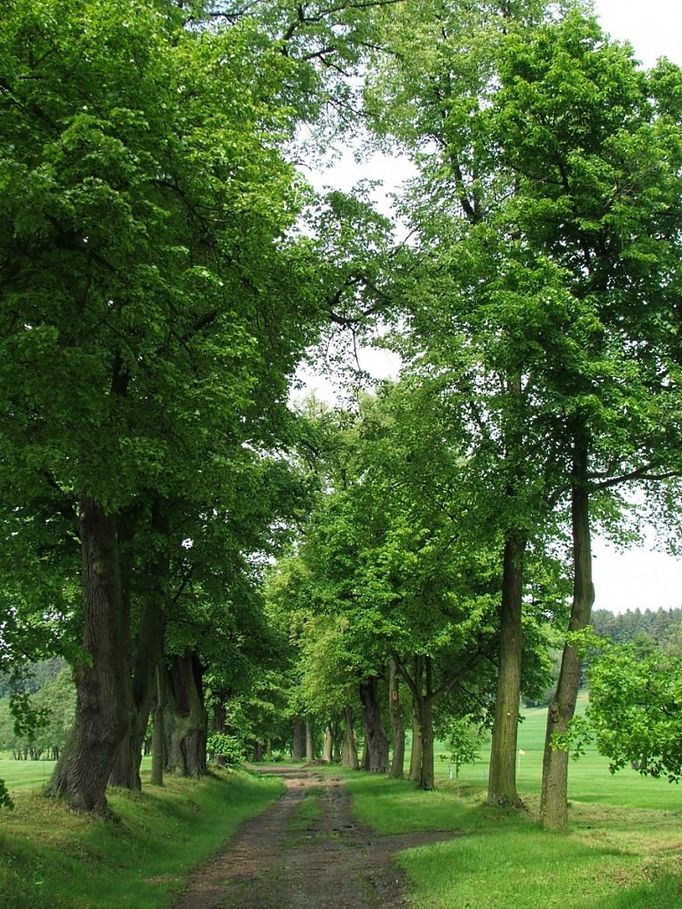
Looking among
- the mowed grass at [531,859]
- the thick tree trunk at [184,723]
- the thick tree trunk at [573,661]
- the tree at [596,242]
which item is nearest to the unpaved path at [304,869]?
the mowed grass at [531,859]

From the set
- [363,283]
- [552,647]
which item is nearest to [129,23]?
[363,283]

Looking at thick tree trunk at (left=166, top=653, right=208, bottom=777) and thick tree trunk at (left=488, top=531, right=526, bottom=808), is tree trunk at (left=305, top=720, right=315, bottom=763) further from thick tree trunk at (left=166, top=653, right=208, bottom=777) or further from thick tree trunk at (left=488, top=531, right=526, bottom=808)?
thick tree trunk at (left=488, top=531, right=526, bottom=808)

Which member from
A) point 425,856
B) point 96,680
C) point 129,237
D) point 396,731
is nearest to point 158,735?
point 396,731

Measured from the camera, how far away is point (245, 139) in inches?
431

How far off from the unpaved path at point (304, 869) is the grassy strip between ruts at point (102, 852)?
58 centimetres

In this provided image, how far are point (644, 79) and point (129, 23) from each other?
1188 cm

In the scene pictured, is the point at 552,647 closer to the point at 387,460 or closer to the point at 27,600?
the point at 387,460

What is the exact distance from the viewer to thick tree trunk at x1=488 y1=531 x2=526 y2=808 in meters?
19.9

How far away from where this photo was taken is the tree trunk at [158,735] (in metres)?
27.1

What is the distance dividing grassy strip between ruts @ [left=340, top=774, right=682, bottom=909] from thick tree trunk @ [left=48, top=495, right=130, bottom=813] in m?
5.95

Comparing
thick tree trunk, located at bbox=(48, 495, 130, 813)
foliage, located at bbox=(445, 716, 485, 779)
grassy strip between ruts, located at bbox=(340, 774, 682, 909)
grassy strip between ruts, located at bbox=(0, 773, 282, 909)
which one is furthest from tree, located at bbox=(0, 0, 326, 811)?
foliage, located at bbox=(445, 716, 485, 779)

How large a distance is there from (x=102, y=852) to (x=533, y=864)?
23.2 ft

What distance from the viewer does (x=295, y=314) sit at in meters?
15.3

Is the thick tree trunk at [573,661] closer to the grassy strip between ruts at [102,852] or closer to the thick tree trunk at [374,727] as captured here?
the grassy strip between ruts at [102,852]
